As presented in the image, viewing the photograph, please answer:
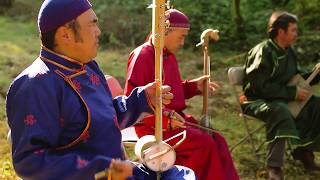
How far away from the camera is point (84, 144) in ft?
7.47

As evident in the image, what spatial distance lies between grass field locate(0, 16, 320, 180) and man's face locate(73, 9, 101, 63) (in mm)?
2245

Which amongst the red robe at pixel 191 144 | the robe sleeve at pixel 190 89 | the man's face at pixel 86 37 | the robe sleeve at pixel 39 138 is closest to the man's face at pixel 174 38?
the red robe at pixel 191 144

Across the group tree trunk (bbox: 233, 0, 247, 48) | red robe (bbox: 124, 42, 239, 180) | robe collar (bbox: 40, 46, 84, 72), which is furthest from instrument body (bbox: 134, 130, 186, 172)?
tree trunk (bbox: 233, 0, 247, 48)

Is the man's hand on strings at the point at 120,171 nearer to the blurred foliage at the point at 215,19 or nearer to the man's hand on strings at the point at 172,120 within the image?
the man's hand on strings at the point at 172,120

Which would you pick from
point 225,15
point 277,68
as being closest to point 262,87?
point 277,68

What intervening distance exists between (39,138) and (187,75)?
5826 mm

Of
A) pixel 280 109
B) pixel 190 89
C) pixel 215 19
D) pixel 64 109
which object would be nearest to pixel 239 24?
pixel 215 19

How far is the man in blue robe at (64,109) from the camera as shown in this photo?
6.89ft

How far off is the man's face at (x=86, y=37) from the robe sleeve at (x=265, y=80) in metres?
2.67

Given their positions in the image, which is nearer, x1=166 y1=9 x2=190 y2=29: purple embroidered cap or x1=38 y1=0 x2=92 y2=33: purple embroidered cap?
x1=38 y1=0 x2=92 y2=33: purple embroidered cap

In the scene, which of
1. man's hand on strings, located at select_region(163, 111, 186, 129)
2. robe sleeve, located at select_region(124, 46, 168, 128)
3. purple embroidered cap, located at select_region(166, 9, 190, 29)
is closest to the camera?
man's hand on strings, located at select_region(163, 111, 186, 129)

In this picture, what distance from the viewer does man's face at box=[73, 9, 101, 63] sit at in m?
2.29

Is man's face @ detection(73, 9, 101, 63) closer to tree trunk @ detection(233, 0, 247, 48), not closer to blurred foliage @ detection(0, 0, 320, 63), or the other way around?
blurred foliage @ detection(0, 0, 320, 63)

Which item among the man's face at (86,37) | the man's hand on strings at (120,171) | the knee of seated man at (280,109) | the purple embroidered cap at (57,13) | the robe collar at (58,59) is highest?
the purple embroidered cap at (57,13)
